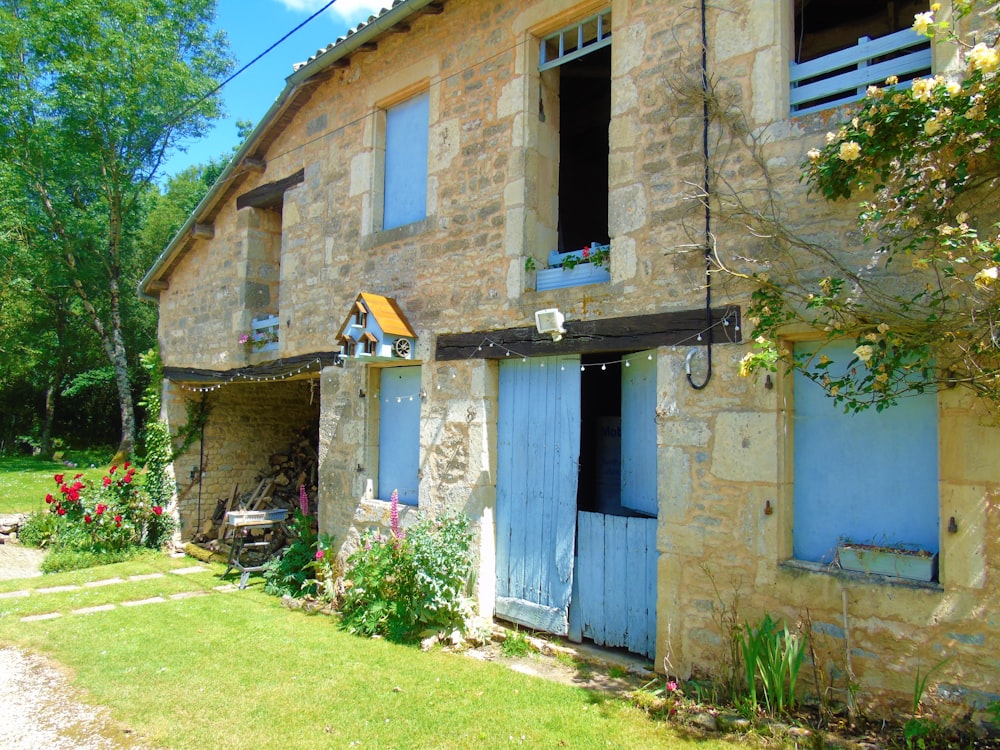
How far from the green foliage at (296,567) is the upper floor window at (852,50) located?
656 centimetres

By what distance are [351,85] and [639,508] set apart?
591 centimetres

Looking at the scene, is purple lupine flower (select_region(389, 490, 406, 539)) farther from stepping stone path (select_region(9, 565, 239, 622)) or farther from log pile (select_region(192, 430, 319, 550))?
log pile (select_region(192, 430, 319, 550))

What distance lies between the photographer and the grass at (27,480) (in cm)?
1189

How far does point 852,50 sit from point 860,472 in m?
2.71

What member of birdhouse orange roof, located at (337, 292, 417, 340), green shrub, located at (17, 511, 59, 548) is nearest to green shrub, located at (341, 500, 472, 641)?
birdhouse orange roof, located at (337, 292, 417, 340)

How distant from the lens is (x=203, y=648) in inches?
222

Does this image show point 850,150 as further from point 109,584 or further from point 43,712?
point 109,584

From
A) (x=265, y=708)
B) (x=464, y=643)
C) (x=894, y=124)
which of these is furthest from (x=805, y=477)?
(x=265, y=708)

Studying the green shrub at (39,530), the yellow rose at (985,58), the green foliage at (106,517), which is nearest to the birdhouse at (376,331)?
the yellow rose at (985,58)

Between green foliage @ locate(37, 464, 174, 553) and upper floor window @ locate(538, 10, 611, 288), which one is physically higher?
upper floor window @ locate(538, 10, 611, 288)

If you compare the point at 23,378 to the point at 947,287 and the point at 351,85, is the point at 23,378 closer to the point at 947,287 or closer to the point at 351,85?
the point at 351,85

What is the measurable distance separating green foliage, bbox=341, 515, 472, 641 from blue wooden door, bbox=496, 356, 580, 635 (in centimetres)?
43

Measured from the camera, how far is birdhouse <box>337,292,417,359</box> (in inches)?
248

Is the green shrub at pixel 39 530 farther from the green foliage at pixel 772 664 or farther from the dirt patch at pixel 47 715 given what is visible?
the green foliage at pixel 772 664
